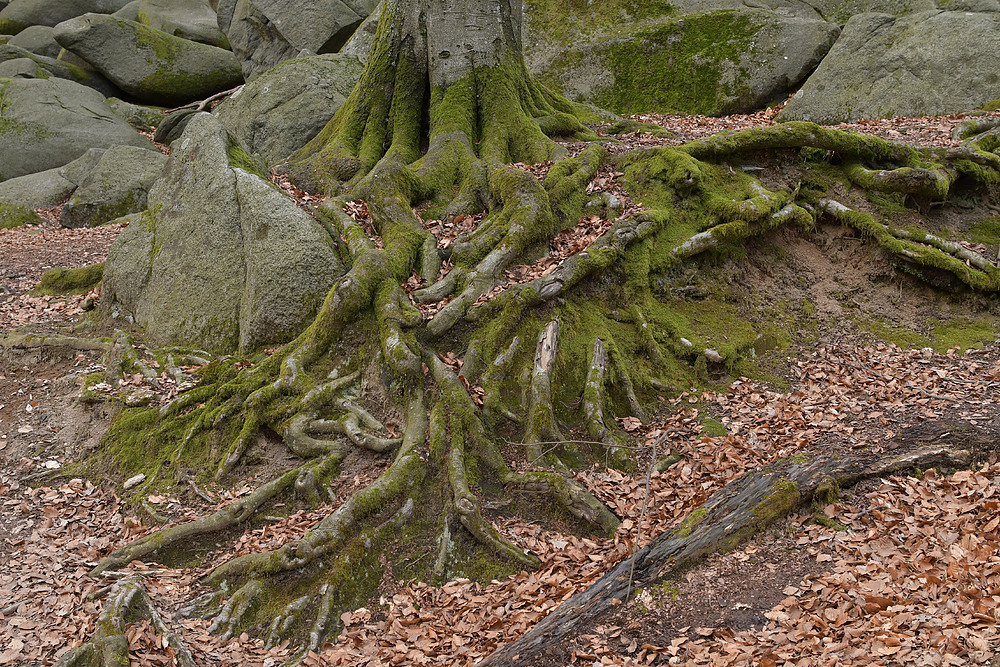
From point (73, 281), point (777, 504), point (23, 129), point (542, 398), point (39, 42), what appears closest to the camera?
point (777, 504)

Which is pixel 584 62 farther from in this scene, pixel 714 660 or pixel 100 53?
pixel 100 53

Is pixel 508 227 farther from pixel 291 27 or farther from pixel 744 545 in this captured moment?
pixel 291 27

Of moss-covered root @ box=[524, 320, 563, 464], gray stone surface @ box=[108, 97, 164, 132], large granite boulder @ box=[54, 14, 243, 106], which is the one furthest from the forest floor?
large granite boulder @ box=[54, 14, 243, 106]

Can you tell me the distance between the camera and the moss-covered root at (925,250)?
29.0ft

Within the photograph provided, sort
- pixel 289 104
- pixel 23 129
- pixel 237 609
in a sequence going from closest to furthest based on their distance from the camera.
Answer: pixel 237 609
pixel 289 104
pixel 23 129

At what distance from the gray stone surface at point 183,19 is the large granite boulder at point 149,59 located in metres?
1.89

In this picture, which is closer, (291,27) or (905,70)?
(905,70)

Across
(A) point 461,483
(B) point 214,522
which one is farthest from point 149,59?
(A) point 461,483

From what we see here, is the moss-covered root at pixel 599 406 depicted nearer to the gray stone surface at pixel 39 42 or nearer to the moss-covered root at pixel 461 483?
the moss-covered root at pixel 461 483

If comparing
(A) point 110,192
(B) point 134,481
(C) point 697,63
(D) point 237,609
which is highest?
(C) point 697,63

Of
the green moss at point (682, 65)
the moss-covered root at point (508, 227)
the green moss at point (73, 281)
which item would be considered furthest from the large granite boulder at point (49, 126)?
the moss-covered root at point (508, 227)

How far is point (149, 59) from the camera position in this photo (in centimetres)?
2612

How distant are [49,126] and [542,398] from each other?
19564mm

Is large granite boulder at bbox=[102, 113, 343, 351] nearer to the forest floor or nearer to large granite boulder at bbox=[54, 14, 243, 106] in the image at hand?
the forest floor
